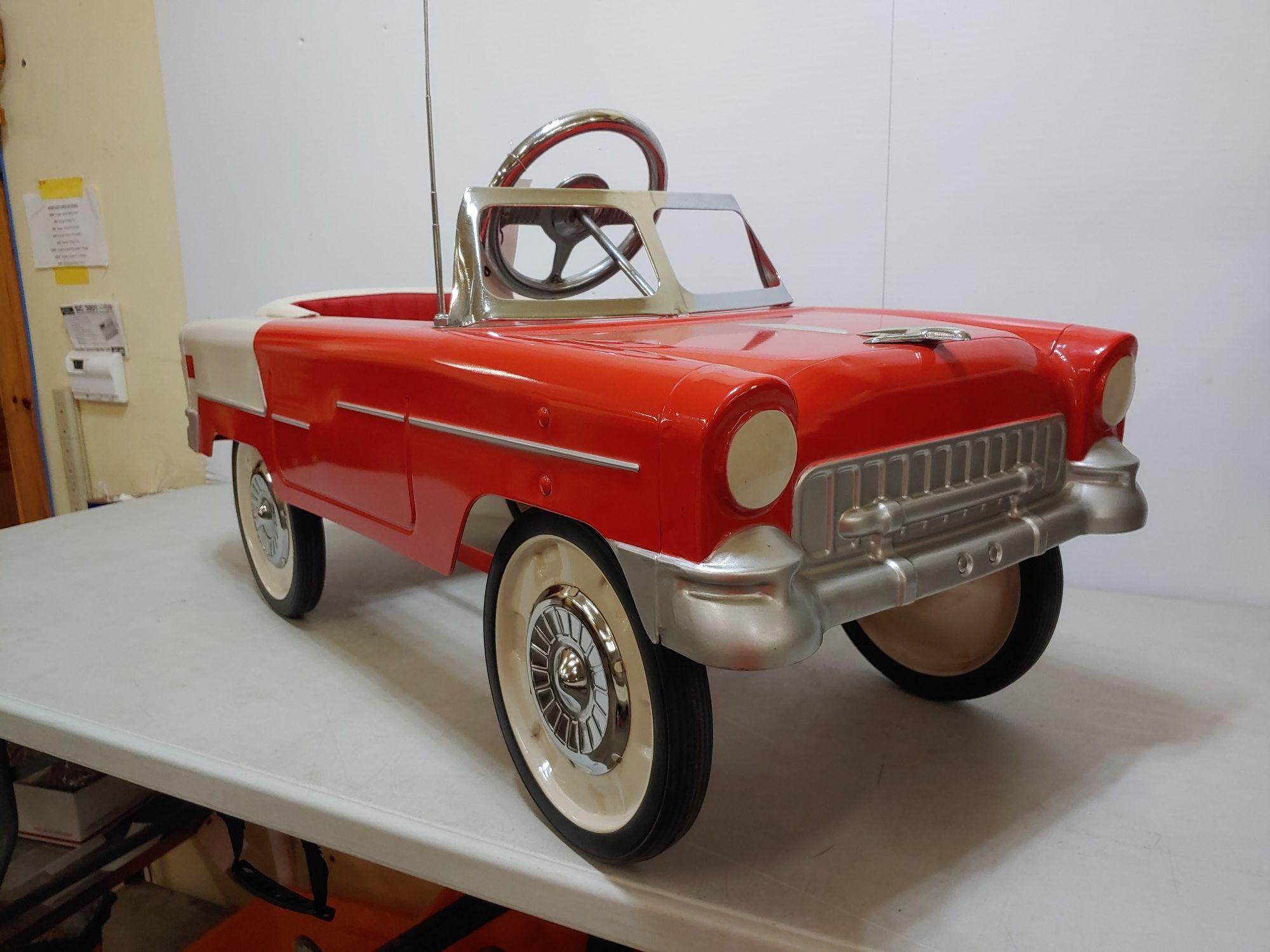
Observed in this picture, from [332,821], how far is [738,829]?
499mm

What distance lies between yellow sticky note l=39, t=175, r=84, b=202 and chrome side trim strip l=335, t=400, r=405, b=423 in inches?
100

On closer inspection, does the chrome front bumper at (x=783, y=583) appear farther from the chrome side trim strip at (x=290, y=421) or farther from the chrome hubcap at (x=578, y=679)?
the chrome side trim strip at (x=290, y=421)

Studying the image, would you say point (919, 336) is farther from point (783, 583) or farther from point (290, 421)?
point (290, 421)

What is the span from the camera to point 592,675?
933 millimetres

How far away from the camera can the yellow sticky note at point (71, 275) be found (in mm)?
3217

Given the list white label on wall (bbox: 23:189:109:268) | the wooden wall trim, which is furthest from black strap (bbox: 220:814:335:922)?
the wooden wall trim

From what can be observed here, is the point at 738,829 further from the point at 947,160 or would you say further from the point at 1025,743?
the point at 947,160

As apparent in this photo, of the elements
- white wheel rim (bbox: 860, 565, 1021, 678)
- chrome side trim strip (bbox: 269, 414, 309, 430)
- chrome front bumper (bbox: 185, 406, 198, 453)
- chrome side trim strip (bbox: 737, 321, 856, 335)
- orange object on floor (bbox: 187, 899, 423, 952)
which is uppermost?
chrome side trim strip (bbox: 737, 321, 856, 335)

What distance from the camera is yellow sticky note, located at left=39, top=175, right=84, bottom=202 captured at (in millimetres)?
3131

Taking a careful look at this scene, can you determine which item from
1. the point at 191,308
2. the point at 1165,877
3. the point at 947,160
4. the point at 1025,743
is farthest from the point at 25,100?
the point at 1165,877

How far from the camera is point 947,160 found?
5.91ft

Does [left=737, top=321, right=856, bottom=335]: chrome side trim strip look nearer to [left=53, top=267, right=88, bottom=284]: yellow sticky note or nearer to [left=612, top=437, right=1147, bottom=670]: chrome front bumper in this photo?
[left=612, top=437, right=1147, bottom=670]: chrome front bumper

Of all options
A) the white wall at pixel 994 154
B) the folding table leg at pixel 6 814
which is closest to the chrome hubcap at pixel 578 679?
the folding table leg at pixel 6 814

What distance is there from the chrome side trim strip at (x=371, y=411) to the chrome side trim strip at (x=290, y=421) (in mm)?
139
